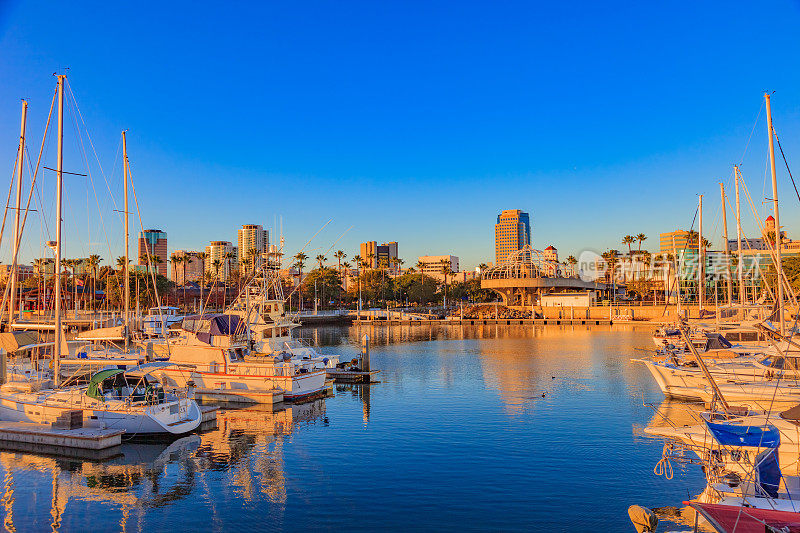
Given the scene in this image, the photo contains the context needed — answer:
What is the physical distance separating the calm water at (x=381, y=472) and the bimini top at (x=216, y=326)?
6.53 m

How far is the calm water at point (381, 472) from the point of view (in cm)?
1770

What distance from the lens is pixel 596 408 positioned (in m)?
33.9

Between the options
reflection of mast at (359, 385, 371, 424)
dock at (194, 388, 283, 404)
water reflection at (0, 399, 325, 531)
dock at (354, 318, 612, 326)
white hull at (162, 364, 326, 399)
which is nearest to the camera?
water reflection at (0, 399, 325, 531)

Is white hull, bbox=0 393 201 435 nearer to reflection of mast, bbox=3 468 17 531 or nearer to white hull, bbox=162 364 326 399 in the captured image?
reflection of mast, bbox=3 468 17 531

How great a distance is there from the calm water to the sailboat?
113 centimetres

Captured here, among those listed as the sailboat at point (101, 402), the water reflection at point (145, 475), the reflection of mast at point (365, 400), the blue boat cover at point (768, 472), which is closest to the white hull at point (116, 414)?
the sailboat at point (101, 402)

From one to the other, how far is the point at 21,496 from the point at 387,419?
57.8ft

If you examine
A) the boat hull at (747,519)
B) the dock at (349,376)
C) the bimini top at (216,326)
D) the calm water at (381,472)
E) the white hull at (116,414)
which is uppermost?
the bimini top at (216,326)

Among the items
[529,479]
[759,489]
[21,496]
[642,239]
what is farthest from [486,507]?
[642,239]

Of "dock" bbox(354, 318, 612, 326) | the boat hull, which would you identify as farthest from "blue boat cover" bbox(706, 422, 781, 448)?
"dock" bbox(354, 318, 612, 326)

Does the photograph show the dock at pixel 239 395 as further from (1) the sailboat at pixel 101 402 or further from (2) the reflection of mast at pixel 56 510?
(2) the reflection of mast at pixel 56 510

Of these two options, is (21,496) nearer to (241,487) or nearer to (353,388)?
(241,487)

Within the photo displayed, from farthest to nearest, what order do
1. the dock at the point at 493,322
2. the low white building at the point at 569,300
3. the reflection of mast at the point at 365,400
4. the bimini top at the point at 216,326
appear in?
the low white building at the point at 569,300 → the dock at the point at 493,322 → the bimini top at the point at 216,326 → the reflection of mast at the point at 365,400

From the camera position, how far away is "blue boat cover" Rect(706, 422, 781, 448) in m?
15.5
